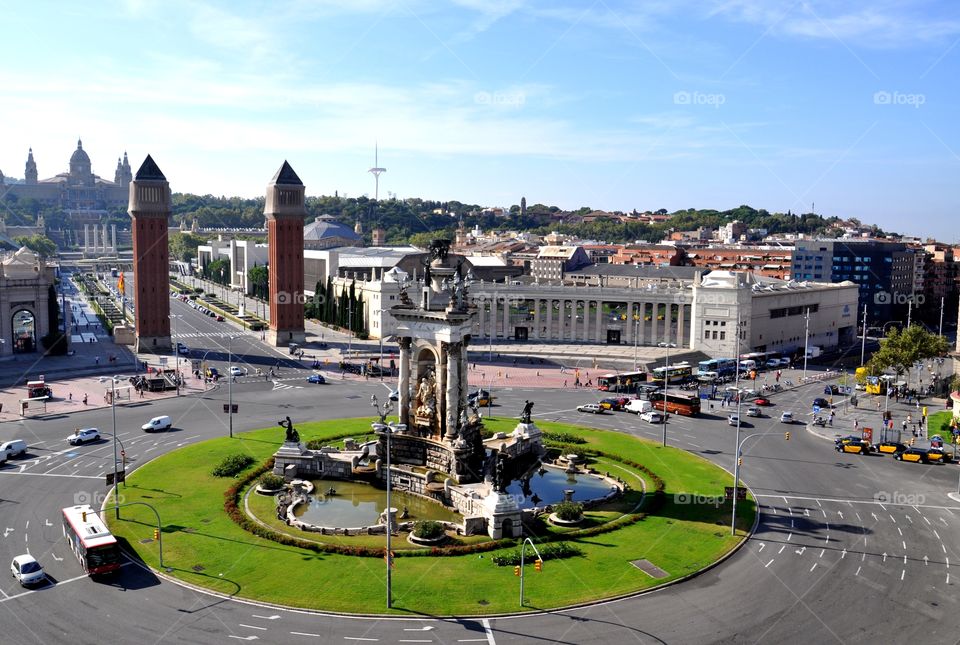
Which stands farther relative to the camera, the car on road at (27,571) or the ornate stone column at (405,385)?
the ornate stone column at (405,385)

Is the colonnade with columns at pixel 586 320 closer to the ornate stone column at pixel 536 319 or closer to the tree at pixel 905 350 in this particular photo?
the ornate stone column at pixel 536 319

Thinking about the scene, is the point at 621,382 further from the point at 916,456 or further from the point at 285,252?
the point at 285,252

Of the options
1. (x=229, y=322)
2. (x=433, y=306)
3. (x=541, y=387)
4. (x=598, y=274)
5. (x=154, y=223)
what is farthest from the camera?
(x=598, y=274)

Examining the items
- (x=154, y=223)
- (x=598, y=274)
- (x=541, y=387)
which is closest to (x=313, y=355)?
(x=154, y=223)

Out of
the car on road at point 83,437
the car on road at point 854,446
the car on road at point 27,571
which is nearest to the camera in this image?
the car on road at point 27,571

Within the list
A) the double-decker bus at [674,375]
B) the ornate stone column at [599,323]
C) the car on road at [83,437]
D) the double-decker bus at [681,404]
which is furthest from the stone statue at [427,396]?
the ornate stone column at [599,323]

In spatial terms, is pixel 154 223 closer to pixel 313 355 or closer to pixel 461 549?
pixel 313 355
